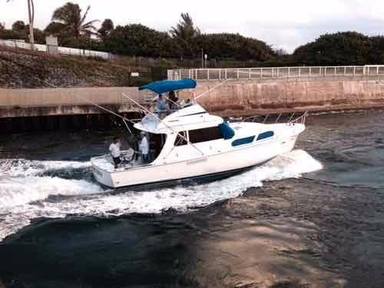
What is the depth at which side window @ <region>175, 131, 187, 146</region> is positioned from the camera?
57.9ft

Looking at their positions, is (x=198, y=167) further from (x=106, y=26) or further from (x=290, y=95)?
(x=106, y=26)

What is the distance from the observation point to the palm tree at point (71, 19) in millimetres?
66250

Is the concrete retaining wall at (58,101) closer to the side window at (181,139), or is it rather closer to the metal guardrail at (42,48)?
the metal guardrail at (42,48)

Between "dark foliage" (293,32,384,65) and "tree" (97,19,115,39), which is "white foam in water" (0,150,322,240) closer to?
"dark foliage" (293,32,384,65)

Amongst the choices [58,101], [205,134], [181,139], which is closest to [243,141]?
[205,134]

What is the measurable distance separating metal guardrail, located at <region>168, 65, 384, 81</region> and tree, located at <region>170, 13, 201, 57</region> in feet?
73.3

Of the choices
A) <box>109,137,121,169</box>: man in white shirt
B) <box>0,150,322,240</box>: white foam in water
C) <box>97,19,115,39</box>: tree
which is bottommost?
<box>0,150,322,240</box>: white foam in water

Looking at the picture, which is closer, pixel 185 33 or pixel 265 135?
pixel 265 135

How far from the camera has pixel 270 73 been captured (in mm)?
42688

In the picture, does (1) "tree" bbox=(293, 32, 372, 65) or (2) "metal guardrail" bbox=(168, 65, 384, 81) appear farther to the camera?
(1) "tree" bbox=(293, 32, 372, 65)

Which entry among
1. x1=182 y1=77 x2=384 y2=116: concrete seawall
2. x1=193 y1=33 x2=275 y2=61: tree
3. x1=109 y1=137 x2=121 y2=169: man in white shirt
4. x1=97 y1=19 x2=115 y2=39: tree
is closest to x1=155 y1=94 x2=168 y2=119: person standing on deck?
x1=109 y1=137 x2=121 y2=169: man in white shirt

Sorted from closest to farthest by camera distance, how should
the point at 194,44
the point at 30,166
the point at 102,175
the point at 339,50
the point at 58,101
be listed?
1. the point at 102,175
2. the point at 30,166
3. the point at 58,101
4. the point at 339,50
5. the point at 194,44

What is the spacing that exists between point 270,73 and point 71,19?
117ft

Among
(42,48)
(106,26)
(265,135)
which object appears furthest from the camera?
(106,26)
